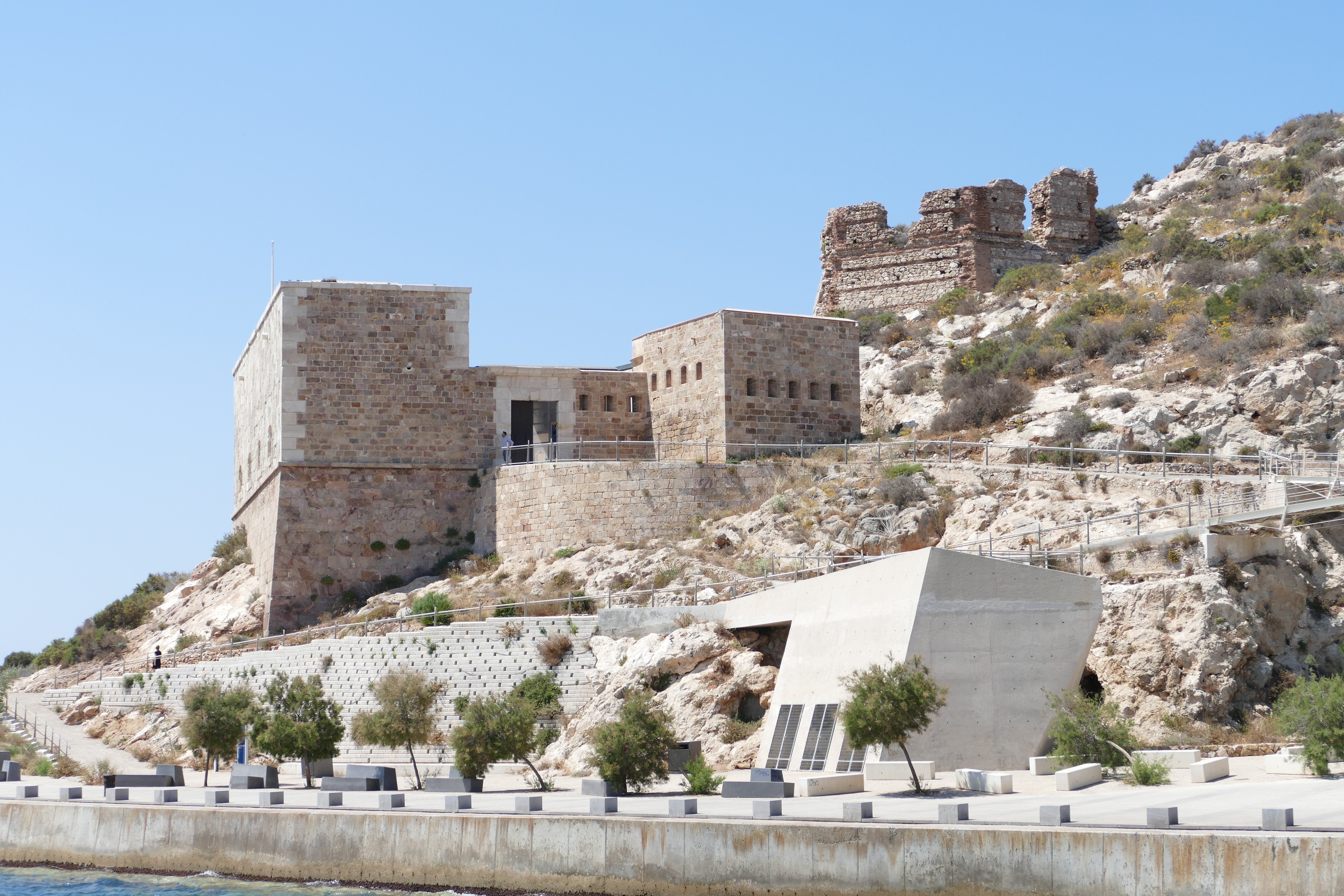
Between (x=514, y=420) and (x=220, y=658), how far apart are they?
9.20m

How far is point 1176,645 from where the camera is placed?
21938mm

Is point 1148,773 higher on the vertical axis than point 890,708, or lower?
lower

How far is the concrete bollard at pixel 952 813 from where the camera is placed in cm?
1466

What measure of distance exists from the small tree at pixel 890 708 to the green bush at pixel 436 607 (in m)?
12.7

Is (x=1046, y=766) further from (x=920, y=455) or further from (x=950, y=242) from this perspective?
(x=950, y=242)

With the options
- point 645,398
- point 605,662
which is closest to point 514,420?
point 645,398

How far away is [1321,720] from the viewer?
17906 mm

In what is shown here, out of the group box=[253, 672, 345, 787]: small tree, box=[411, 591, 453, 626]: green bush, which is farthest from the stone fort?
box=[253, 672, 345, 787]: small tree

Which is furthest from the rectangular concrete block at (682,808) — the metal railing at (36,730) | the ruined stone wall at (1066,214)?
the ruined stone wall at (1066,214)

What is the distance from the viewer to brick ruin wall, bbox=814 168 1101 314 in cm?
5094

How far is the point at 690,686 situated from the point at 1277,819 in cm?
1258

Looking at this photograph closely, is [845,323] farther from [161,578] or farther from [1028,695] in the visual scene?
[161,578]

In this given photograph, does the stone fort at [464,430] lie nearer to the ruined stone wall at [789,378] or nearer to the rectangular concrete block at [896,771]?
the ruined stone wall at [789,378]

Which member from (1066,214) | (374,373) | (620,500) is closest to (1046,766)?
(620,500)
